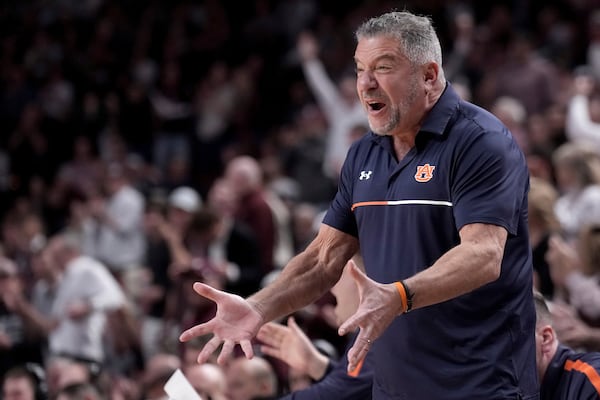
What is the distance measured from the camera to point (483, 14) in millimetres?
12727

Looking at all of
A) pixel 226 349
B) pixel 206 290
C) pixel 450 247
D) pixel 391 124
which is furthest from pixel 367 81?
pixel 226 349

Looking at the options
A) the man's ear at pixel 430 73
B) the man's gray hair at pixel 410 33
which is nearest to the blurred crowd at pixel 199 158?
the man's ear at pixel 430 73

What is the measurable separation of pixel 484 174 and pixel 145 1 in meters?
13.5

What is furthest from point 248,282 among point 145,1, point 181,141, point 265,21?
point 145,1

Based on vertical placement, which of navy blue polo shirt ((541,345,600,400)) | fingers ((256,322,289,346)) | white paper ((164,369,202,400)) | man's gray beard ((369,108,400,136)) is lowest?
fingers ((256,322,289,346))

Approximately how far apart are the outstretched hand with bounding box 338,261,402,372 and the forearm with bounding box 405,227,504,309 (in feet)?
0.25

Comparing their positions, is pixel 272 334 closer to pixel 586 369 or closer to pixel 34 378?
pixel 586 369

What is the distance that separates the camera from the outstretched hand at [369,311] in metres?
2.85

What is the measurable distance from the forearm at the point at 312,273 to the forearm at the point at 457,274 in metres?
0.65

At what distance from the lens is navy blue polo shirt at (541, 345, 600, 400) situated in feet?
12.3

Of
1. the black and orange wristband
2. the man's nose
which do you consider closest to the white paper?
the black and orange wristband

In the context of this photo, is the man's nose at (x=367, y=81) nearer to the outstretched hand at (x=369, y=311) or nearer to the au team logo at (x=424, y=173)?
the au team logo at (x=424, y=173)

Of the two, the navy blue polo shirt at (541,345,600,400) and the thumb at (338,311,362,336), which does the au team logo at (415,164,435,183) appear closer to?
the thumb at (338,311,362,336)

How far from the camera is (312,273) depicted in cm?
362
